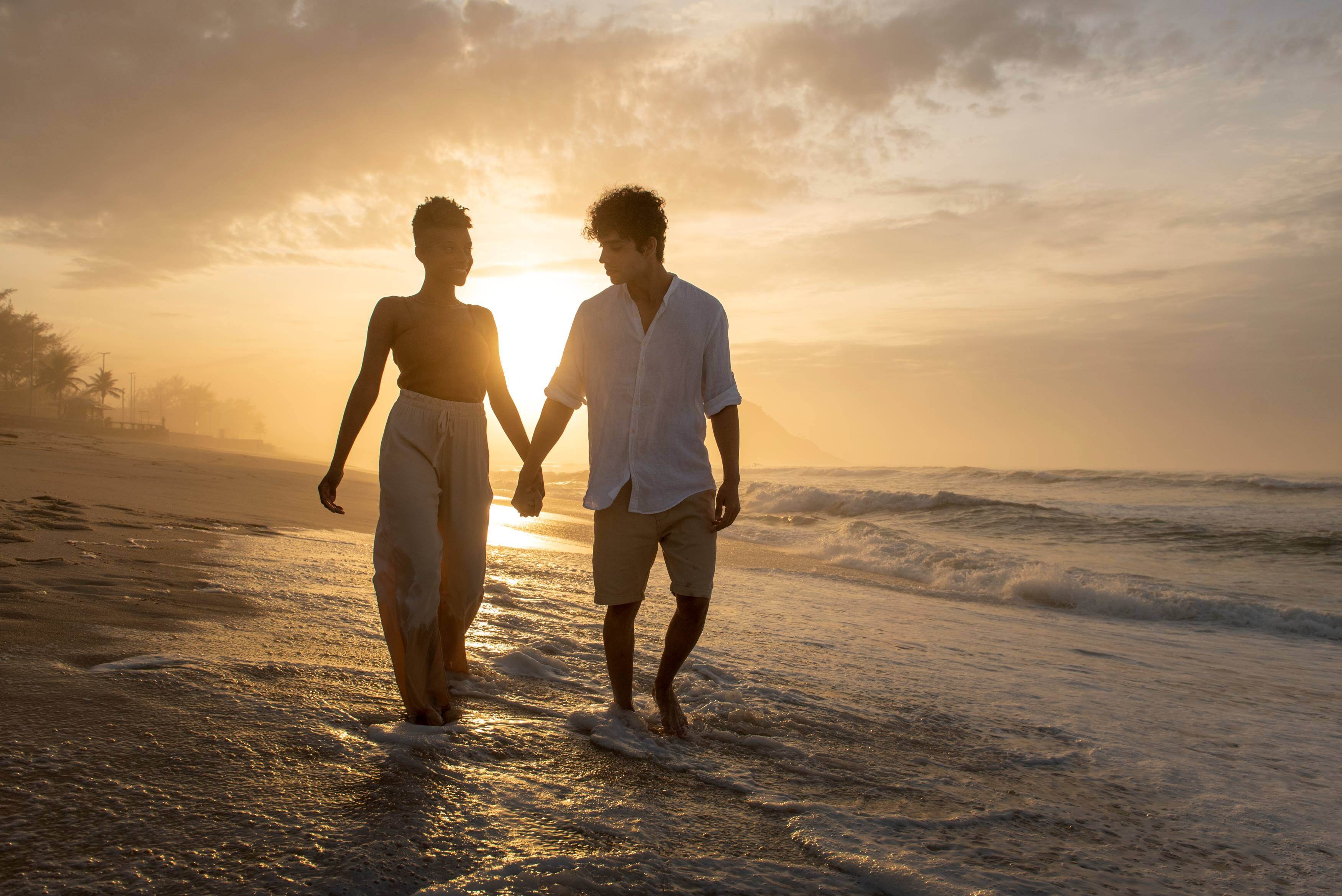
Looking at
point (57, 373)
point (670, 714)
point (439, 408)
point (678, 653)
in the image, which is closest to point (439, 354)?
point (439, 408)

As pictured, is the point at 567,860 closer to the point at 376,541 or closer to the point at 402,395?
the point at 376,541

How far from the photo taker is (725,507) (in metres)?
3.12

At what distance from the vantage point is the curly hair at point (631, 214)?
3.05 meters

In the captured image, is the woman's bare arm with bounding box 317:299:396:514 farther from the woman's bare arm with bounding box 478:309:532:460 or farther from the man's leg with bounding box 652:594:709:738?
the man's leg with bounding box 652:594:709:738

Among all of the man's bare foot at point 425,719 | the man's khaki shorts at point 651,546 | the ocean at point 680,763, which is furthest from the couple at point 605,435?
the ocean at point 680,763

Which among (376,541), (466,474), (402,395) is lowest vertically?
(376,541)

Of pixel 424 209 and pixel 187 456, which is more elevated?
pixel 424 209

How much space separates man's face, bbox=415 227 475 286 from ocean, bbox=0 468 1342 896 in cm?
165

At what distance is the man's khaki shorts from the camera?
10.1 feet

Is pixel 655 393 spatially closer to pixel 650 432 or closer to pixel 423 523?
pixel 650 432

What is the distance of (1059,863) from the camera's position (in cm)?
230

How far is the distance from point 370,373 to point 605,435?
900 millimetres

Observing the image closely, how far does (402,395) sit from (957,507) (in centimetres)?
2116

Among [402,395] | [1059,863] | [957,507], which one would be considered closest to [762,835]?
[1059,863]
